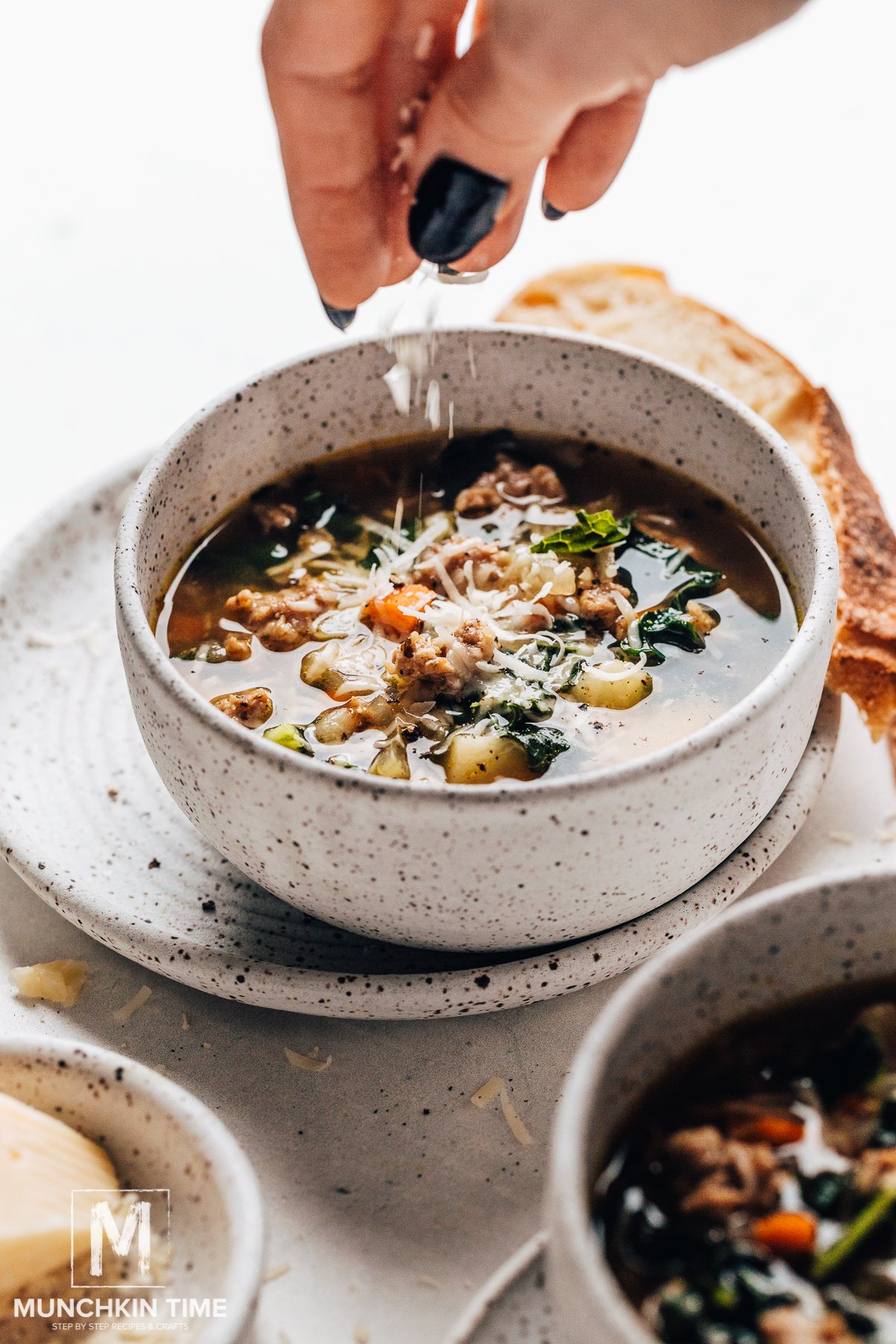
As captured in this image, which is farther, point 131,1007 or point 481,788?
point 131,1007

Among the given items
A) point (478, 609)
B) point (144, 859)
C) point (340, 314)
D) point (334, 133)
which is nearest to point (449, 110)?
point (334, 133)

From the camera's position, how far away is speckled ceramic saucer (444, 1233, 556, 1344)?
1.78m

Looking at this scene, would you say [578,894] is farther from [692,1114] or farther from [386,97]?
[386,97]

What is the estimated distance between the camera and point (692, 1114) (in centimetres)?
174

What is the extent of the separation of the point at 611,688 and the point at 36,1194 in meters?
1.26

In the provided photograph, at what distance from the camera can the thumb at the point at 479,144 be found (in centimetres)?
192

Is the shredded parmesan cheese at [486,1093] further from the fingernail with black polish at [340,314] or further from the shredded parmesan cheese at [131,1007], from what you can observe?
the fingernail with black polish at [340,314]

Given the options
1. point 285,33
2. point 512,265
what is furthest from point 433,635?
point 512,265

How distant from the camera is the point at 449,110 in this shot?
200cm

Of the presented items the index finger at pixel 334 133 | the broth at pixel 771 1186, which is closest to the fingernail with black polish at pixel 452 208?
the index finger at pixel 334 133

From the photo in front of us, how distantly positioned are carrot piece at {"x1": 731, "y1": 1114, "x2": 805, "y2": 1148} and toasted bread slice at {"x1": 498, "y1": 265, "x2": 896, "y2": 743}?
49.1 inches

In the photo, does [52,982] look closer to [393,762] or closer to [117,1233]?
[117,1233]

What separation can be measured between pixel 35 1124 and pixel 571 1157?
0.88 meters

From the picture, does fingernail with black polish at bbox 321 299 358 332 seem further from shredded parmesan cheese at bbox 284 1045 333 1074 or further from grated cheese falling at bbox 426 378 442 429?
shredded parmesan cheese at bbox 284 1045 333 1074
